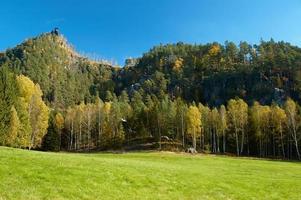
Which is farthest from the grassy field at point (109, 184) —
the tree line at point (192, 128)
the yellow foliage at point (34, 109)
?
the tree line at point (192, 128)

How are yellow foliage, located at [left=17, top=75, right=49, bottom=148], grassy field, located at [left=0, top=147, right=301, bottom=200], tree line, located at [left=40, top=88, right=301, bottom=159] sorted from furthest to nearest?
tree line, located at [left=40, top=88, right=301, bottom=159] < yellow foliage, located at [left=17, top=75, right=49, bottom=148] < grassy field, located at [left=0, top=147, right=301, bottom=200]

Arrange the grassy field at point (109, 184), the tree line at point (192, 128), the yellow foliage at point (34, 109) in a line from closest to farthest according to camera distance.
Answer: the grassy field at point (109, 184) → the yellow foliage at point (34, 109) → the tree line at point (192, 128)

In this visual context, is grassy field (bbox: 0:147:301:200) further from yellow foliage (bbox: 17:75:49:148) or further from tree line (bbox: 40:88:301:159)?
tree line (bbox: 40:88:301:159)

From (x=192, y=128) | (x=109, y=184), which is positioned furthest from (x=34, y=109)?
(x=109, y=184)

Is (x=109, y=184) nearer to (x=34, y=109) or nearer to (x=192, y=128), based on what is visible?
(x=34, y=109)

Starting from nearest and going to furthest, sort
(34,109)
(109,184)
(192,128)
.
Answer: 1. (109,184)
2. (34,109)
3. (192,128)

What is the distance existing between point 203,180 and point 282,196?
6765 mm

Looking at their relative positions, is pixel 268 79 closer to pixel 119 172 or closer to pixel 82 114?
pixel 82 114

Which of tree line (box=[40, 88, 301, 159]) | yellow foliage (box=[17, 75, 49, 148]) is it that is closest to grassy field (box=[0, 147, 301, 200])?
yellow foliage (box=[17, 75, 49, 148])

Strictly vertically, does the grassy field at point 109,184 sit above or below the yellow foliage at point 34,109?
below

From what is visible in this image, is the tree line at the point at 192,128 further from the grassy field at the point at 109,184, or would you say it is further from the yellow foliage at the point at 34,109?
the grassy field at the point at 109,184

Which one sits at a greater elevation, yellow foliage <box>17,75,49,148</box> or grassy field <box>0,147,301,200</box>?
yellow foliage <box>17,75,49,148</box>

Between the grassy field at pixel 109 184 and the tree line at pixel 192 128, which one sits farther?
the tree line at pixel 192 128

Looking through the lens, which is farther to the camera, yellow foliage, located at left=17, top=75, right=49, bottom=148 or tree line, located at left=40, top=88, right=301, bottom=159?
tree line, located at left=40, top=88, right=301, bottom=159
